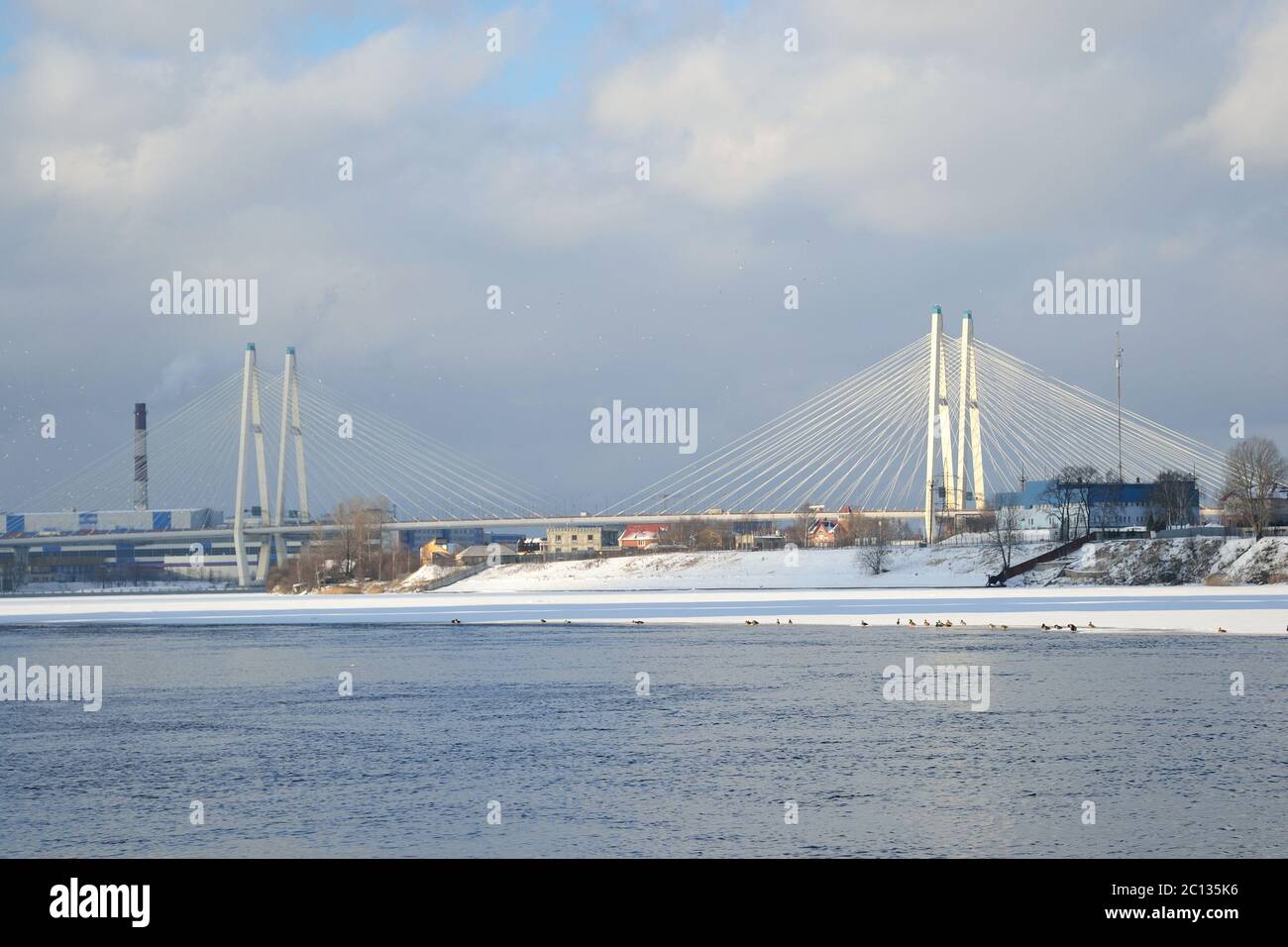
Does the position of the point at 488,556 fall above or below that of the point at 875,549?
below

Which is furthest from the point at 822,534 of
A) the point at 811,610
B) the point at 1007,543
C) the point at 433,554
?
the point at 811,610

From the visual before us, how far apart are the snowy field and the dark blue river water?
1078 cm

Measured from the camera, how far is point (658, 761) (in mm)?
14594

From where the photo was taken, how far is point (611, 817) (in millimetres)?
11734

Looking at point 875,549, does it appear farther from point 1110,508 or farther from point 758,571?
point 1110,508

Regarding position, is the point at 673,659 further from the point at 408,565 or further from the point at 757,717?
the point at 408,565

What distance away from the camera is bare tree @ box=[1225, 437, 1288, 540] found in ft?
242

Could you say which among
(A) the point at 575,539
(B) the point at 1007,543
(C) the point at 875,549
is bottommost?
(A) the point at 575,539

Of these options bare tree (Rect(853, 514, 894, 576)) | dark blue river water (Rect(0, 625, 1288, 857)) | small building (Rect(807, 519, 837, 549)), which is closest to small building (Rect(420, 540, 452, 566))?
small building (Rect(807, 519, 837, 549))

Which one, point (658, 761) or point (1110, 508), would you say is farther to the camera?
point (1110, 508)

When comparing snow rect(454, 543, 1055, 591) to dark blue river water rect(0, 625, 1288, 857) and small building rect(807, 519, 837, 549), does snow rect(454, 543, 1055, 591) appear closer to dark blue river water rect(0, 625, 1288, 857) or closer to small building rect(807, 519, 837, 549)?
small building rect(807, 519, 837, 549)

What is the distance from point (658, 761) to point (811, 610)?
31.1 meters

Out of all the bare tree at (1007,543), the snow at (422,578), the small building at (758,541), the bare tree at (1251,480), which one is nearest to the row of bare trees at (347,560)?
the snow at (422,578)
